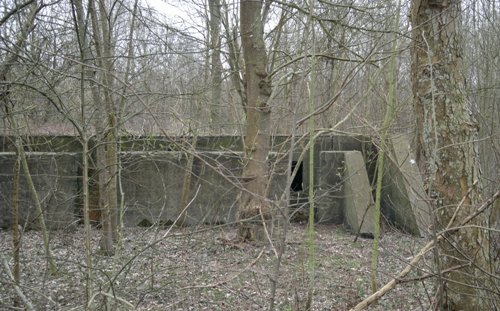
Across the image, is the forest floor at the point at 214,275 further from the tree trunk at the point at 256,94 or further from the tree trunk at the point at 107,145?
the tree trunk at the point at 256,94

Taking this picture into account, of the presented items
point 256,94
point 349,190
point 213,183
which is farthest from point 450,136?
point 213,183

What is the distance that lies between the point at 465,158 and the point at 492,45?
779 centimetres

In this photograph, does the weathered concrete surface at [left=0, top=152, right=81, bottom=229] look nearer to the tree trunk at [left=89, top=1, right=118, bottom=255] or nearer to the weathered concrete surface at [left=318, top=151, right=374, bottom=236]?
the tree trunk at [left=89, top=1, right=118, bottom=255]

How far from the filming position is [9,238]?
7.02 m

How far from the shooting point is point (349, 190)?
27.6 feet

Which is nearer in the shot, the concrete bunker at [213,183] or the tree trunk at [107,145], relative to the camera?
the tree trunk at [107,145]

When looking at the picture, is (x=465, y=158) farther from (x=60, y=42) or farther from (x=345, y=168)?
(x=345, y=168)

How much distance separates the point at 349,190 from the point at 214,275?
142 inches

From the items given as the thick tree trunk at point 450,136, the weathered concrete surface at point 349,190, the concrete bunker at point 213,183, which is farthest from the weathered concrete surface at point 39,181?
the thick tree trunk at point 450,136

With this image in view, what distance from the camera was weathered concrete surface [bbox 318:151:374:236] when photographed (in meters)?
7.93

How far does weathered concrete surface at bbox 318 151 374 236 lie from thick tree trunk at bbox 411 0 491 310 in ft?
12.9

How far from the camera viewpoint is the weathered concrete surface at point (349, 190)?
312 inches

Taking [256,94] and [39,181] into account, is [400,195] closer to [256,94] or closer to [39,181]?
[256,94]

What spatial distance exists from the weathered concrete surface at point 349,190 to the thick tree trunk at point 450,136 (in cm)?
392
